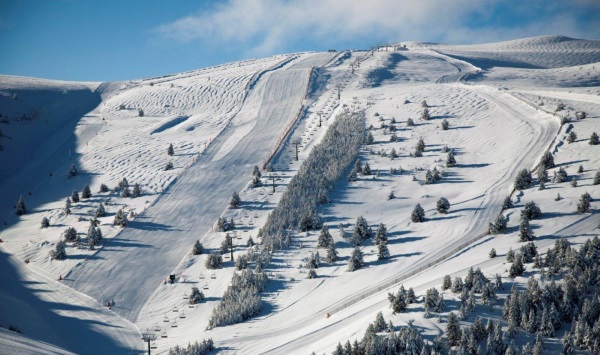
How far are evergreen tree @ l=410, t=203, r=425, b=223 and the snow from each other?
739mm

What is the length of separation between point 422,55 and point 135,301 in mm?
98039

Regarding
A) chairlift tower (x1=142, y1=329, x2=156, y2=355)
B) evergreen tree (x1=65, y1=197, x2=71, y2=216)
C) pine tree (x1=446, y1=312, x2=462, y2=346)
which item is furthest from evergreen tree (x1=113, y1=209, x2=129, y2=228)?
pine tree (x1=446, y1=312, x2=462, y2=346)

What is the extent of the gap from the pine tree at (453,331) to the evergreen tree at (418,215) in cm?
1723

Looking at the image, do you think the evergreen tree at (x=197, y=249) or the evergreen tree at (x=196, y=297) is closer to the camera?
the evergreen tree at (x=196, y=297)

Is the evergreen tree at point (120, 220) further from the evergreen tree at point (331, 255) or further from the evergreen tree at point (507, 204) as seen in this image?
the evergreen tree at point (507, 204)

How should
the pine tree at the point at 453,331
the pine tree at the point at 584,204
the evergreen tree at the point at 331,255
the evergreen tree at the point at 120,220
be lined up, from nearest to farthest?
the pine tree at the point at 453,331 → the pine tree at the point at 584,204 → the evergreen tree at the point at 331,255 → the evergreen tree at the point at 120,220

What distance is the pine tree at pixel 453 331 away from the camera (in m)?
20.1

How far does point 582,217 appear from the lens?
100 ft

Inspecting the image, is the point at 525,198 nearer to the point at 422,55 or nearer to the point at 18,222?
the point at 18,222

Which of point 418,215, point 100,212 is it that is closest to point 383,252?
point 418,215

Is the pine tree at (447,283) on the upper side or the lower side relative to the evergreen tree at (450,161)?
lower

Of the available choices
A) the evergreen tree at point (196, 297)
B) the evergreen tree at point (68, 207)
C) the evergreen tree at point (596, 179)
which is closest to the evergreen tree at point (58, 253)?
the evergreen tree at point (68, 207)

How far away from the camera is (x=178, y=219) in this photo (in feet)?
151

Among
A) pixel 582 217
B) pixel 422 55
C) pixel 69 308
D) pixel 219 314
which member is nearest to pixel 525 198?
pixel 582 217
